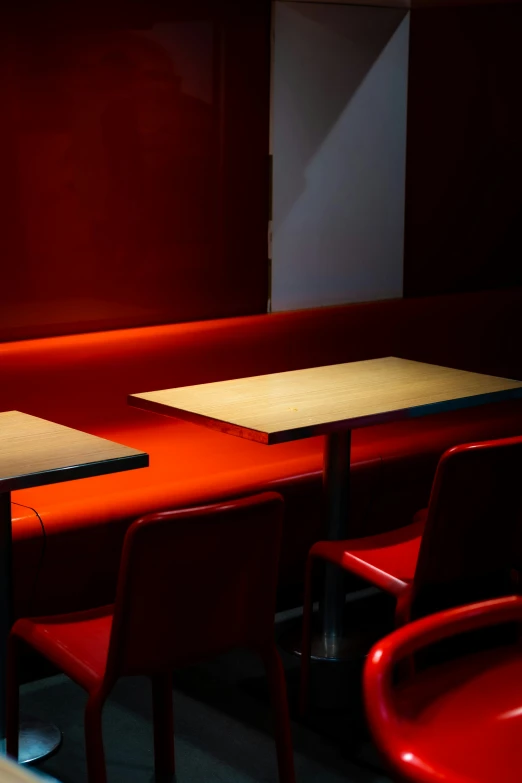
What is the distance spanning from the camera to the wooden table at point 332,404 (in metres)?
3.07

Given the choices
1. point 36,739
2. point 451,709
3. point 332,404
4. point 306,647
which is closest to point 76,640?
point 36,739

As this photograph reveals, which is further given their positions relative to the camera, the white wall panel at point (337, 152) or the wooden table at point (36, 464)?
the white wall panel at point (337, 152)

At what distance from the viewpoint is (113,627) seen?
2234mm

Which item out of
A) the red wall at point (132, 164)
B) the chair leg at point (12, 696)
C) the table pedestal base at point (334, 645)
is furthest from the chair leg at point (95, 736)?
the red wall at point (132, 164)

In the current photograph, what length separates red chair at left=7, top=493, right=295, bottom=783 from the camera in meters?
2.21

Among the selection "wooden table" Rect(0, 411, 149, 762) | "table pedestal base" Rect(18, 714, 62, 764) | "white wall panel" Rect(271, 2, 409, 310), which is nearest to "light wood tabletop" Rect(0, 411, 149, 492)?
"wooden table" Rect(0, 411, 149, 762)

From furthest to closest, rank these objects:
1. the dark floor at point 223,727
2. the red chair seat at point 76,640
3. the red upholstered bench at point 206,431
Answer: the red upholstered bench at point 206,431 → the dark floor at point 223,727 → the red chair seat at point 76,640

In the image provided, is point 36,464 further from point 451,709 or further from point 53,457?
point 451,709

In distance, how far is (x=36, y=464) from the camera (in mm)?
2609

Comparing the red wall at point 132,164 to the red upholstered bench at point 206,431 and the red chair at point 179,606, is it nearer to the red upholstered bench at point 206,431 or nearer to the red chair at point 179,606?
the red upholstered bench at point 206,431

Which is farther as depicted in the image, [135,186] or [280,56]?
[280,56]

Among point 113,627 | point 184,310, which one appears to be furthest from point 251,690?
point 184,310

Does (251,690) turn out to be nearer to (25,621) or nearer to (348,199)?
(25,621)

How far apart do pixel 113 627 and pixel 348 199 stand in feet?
10.2
